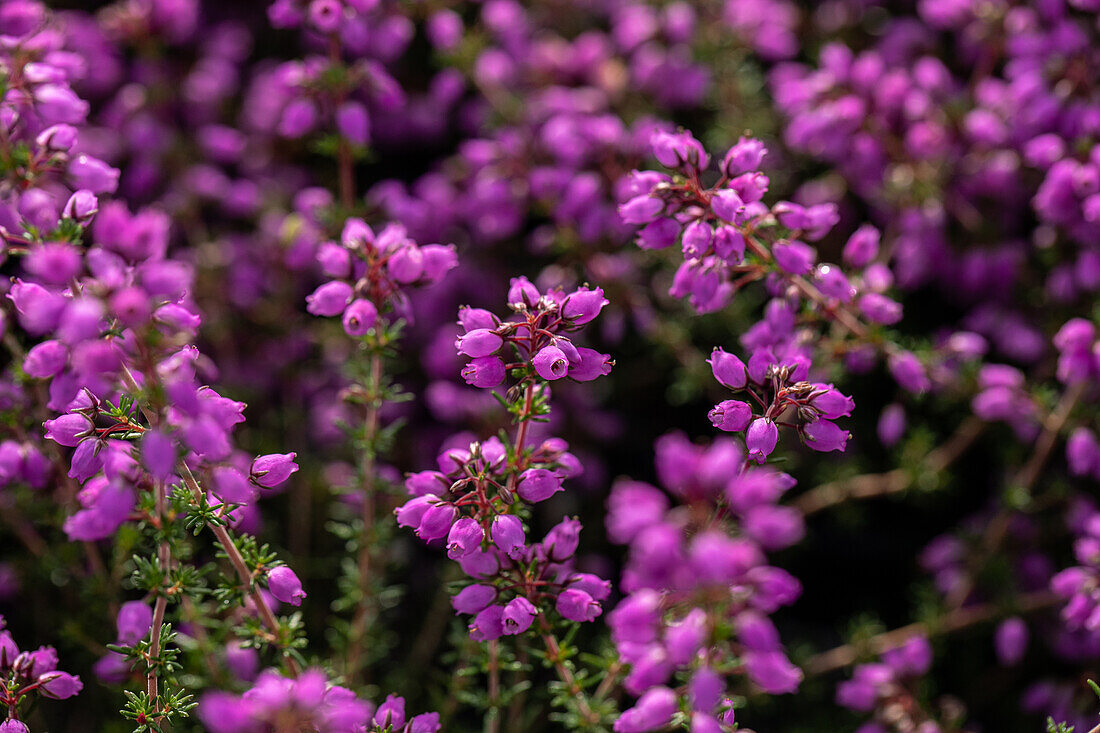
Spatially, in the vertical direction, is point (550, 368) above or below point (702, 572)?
below

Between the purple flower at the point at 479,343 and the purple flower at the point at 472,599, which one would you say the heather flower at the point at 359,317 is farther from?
the purple flower at the point at 472,599

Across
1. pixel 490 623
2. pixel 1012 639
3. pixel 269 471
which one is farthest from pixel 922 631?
pixel 269 471

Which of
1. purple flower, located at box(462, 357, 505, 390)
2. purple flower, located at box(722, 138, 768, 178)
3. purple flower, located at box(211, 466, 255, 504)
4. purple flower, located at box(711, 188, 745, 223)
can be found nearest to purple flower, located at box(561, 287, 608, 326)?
purple flower, located at box(462, 357, 505, 390)

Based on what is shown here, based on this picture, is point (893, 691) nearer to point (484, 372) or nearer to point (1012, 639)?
point (1012, 639)

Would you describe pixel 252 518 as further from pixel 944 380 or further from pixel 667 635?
pixel 944 380

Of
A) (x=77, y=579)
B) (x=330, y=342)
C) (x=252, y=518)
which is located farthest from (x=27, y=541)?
(x=330, y=342)
